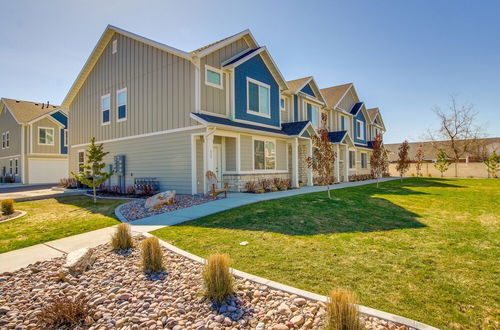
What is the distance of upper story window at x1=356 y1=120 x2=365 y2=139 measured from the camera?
2757 centimetres

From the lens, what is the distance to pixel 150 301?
3.59m

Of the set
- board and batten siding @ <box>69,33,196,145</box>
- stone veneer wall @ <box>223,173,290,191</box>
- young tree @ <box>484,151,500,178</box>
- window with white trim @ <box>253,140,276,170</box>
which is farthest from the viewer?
young tree @ <box>484,151,500,178</box>

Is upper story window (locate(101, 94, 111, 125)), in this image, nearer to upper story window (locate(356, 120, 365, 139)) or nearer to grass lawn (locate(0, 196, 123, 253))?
grass lawn (locate(0, 196, 123, 253))

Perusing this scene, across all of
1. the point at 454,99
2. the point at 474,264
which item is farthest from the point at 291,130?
the point at 454,99

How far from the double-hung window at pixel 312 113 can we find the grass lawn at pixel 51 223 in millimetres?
14924

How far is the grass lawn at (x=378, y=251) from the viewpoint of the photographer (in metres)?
3.32

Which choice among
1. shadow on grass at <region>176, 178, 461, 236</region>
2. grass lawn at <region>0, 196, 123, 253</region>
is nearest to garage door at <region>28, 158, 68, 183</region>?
grass lawn at <region>0, 196, 123, 253</region>

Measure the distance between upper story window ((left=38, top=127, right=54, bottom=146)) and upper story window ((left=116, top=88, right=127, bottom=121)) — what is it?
644 inches

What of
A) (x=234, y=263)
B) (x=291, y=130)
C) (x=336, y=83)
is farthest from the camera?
(x=336, y=83)

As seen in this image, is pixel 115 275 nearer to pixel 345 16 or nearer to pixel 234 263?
pixel 234 263

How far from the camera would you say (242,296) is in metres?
3.58

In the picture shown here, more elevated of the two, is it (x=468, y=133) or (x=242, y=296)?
(x=468, y=133)

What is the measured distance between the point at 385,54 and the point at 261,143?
8857 mm

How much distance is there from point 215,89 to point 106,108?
8346 millimetres
